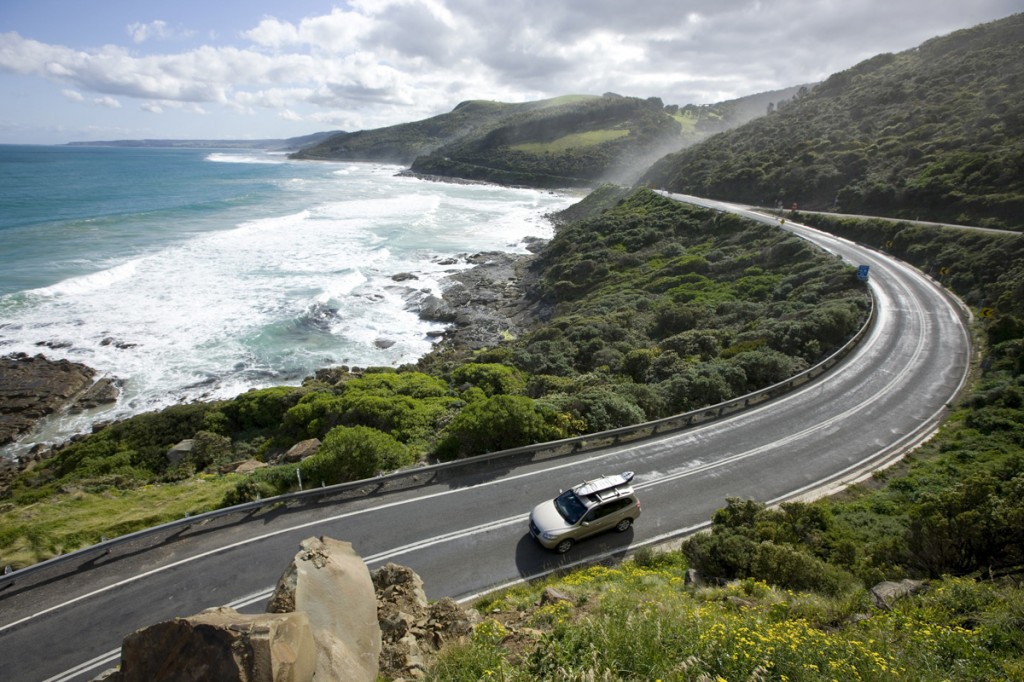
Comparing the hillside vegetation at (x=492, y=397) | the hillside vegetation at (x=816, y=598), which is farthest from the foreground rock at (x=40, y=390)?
A: the hillside vegetation at (x=816, y=598)

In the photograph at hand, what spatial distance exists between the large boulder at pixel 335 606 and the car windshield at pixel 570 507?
515 centimetres

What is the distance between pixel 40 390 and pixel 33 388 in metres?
0.44

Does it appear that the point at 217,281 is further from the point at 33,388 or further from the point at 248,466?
the point at 248,466

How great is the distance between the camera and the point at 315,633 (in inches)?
247

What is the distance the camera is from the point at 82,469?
1883cm

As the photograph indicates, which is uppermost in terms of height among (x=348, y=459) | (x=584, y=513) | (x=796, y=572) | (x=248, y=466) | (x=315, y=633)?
(x=315, y=633)

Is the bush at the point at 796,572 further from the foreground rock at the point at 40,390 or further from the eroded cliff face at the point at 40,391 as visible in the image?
the foreground rock at the point at 40,390

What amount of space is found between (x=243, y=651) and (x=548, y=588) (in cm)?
531

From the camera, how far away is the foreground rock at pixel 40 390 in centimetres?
2444

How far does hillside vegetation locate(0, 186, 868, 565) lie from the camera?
1403 cm

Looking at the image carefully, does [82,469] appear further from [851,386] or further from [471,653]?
[851,386]

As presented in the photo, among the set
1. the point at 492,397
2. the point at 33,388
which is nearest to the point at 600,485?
the point at 492,397

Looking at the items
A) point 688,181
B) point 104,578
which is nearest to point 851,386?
point 104,578

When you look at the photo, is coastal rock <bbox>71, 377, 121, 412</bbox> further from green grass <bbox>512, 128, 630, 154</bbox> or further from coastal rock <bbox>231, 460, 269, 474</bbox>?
green grass <bbox>512, 128, 630, 154</bbox>
